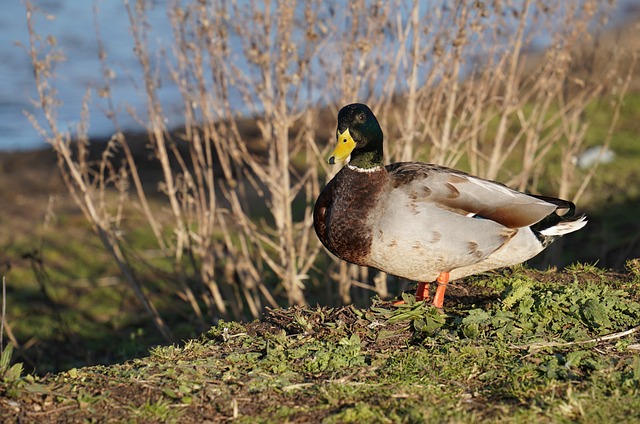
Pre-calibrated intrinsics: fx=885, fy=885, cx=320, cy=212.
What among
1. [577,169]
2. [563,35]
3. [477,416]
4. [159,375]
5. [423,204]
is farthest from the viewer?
[577,169]

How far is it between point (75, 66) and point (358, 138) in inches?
490

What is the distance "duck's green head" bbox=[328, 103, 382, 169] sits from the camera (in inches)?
173

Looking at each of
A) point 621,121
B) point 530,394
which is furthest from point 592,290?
point 621,121

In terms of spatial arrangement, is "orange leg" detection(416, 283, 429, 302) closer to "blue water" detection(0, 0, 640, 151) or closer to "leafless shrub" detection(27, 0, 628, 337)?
"leafless shrub" detection(27, 0, 628, 337)

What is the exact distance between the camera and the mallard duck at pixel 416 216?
4188mm

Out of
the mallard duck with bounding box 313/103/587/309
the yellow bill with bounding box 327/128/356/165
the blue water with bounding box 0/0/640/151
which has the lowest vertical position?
the blue water with bounding box 0/0/640/151

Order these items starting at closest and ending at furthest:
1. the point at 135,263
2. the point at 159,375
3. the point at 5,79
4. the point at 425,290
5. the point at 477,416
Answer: the point at 477,416 < the point at 159,375 < the point at 425,290 < the point at 135,263 < the point at 5,79

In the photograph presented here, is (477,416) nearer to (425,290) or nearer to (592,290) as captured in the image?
(592,290)

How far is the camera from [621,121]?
11.5 meters

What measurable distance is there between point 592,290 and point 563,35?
7.61 ft

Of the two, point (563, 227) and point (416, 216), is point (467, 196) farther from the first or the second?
point (563, 227)

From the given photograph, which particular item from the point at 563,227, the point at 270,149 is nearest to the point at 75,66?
the point at 270,149

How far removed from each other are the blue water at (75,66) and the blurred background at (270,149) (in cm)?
239

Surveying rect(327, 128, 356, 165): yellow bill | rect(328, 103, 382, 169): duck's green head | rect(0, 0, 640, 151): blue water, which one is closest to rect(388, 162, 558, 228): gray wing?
rect(328, 103, 382, 169): duck's green head
